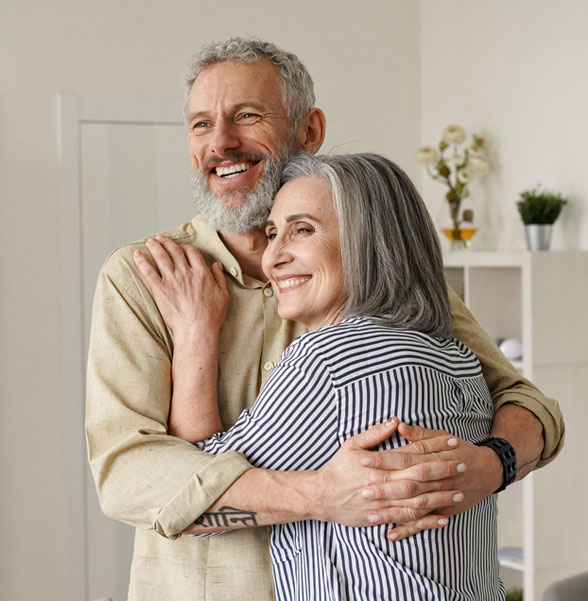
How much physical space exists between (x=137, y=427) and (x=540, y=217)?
2.20 metres

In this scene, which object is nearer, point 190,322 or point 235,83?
point 190,322

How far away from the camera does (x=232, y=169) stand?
170 cm

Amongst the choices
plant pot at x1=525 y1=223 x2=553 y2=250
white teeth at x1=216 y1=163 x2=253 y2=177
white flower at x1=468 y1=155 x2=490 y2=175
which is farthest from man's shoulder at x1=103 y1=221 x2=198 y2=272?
white flower at x1=468 y1=155 x2=490 y2=175

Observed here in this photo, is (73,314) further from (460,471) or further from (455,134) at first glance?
(460,471)

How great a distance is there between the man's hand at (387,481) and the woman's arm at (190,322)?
305mm

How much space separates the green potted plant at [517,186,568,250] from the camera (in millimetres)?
3182

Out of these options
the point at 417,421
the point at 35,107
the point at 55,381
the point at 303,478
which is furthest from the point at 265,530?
the point at 35,107

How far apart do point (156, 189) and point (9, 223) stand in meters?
0.63

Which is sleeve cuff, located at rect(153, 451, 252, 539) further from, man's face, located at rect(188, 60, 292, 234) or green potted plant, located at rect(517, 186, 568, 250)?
green potted plant, located at rect(517, 186, 568, 250)

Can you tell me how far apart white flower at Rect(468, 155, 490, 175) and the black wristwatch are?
2.31m

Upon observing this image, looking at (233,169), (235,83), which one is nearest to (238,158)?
(233,169)

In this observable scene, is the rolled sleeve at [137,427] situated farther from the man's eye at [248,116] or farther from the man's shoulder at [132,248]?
the man's eye at [248,116]

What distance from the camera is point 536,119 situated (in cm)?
348

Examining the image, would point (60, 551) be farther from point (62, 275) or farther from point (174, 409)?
point (174, 409)
